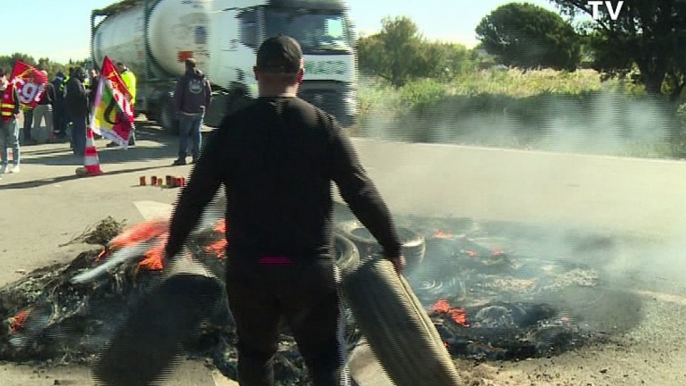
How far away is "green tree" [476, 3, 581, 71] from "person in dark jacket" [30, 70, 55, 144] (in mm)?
15676

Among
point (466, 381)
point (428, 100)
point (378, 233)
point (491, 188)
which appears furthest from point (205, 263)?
point (428, 100)

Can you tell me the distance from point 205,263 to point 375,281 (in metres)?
2.02

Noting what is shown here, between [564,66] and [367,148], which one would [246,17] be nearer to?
[367,148]

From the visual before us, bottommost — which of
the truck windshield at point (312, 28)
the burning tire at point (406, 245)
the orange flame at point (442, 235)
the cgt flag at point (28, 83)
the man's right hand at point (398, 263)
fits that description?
the orange flame at point (442, 235)

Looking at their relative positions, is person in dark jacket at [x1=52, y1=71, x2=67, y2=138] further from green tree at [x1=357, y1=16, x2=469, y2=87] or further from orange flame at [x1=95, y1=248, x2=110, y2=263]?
orange flame at [x1=95, y1=248, x2=110, y2=263]

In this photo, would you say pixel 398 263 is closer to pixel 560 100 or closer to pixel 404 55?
pixel 560 100

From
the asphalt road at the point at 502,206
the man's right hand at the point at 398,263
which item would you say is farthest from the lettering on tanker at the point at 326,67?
the man's right hand at the point at 398,263

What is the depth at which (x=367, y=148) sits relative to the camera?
1686 centimetres

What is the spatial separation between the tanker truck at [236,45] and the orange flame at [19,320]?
990 centimetres

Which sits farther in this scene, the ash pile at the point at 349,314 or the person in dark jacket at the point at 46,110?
the person in dark jacket at the point at 46,110

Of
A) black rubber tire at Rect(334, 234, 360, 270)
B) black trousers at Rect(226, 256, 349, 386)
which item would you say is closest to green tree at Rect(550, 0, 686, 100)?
black rubber tire at Rect(334, 234, 360, 270)

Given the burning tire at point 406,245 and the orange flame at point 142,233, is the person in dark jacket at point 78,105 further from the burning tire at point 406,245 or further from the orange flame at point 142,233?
the burning tire at point 406,245

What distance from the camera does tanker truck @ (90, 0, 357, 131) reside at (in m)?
16.6

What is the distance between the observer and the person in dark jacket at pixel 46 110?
18312 millimetres
